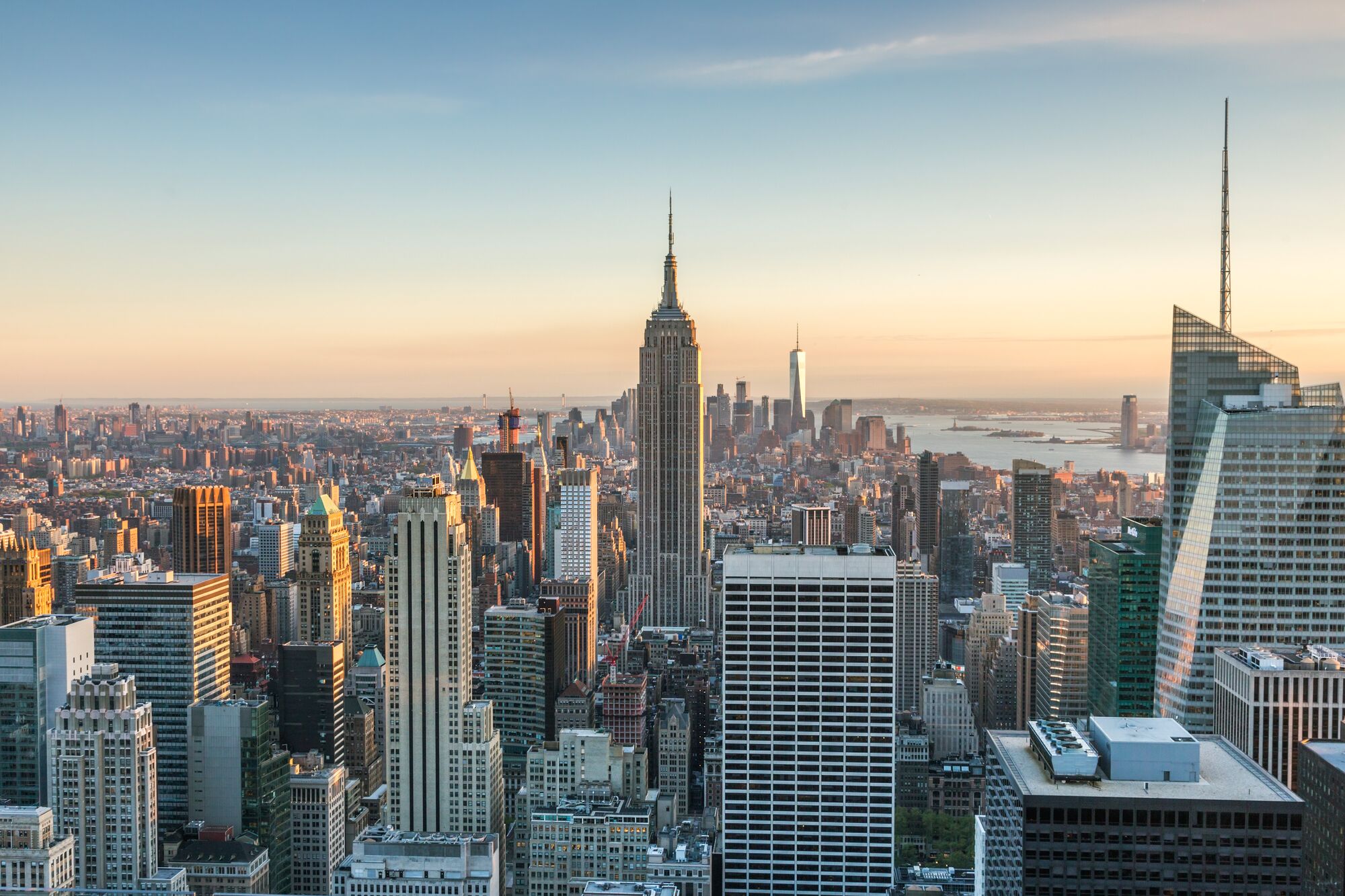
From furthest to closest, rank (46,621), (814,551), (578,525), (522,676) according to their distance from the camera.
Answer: (578,525) < (522,676) < (46,621) < (814,551)

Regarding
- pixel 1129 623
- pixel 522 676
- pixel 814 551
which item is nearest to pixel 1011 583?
pixel 1129 623

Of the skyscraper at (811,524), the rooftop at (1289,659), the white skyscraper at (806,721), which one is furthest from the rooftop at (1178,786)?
the skyscraper at (811,524)

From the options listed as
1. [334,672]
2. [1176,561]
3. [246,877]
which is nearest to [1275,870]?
[1176,561]

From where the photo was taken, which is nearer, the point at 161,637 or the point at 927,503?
the point at 161,637

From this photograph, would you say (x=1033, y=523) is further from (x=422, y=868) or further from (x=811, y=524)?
(x=422, y=868)

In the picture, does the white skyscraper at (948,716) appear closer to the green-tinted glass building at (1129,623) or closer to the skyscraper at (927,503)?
the skyscraper at (927,503)

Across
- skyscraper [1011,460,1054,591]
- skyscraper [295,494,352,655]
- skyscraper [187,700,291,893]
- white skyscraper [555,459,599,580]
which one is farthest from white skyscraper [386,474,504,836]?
white skyscraper [555,459,599,580]

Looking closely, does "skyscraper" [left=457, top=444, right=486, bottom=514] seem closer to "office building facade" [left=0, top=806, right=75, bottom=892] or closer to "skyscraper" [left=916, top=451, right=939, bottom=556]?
"skyscraper" [left=916, top=451, right=939, bottom=556]
